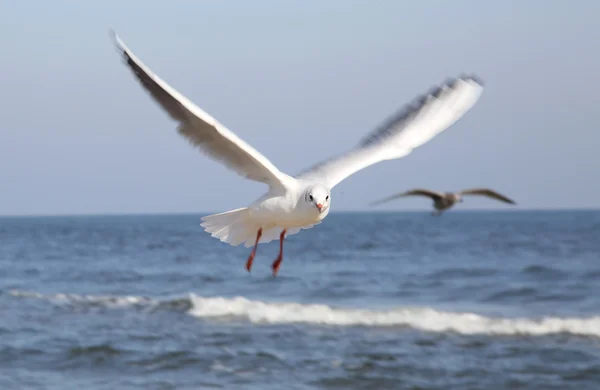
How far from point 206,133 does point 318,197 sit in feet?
3.26

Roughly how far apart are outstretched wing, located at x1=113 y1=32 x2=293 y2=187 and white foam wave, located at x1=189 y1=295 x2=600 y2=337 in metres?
8.74

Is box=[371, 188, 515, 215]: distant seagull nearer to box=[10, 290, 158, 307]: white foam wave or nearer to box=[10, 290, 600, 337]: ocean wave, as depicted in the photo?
box=[10, 290, 600, 337]: ocean wave

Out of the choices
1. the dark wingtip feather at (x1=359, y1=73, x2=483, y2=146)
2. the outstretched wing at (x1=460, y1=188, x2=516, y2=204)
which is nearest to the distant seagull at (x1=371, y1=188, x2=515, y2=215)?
the outstretched wing at (x1=460, y1=188, x2=516, y2=204)

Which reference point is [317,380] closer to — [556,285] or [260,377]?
[260,377]

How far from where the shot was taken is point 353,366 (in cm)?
1311

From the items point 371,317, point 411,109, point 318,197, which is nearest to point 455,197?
point 371,317

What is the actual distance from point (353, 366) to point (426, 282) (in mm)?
12222

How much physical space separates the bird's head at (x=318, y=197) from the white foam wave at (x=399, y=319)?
8751mm

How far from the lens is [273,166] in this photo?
7.78 meters

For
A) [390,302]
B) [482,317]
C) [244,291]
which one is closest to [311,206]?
[482,317]

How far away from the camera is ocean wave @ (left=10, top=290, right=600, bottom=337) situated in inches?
632

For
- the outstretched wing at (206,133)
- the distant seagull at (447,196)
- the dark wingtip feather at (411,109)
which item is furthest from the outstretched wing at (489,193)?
the outstretched wing at (206,133)

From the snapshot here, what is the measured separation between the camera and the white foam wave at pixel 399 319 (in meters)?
16.0

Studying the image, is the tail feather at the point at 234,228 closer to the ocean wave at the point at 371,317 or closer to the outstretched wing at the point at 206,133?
the outstretched wing at the point at 206,133
